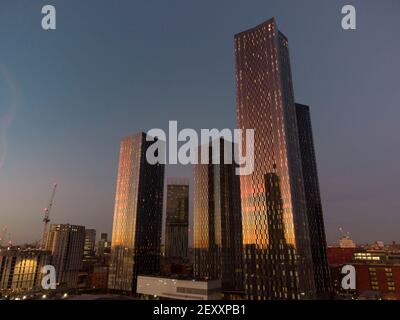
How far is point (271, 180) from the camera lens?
105 meters

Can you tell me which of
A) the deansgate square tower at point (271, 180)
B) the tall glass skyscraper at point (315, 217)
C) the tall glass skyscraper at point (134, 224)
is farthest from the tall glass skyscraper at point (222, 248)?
the deansgate square tower at point (271, 180)

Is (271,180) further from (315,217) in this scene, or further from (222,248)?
Answer: (222,248)

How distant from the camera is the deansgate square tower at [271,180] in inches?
3750

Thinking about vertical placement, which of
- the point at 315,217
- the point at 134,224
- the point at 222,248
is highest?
the point at 315,217

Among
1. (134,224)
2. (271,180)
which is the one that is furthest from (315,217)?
(134,224)

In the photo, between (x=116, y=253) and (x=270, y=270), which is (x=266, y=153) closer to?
(x=270, y=270)

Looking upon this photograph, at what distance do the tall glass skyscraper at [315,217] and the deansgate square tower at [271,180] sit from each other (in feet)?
199

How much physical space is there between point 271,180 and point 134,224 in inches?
4290

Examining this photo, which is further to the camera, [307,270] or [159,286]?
[159,286]

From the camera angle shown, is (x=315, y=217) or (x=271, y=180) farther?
(x=315, y=217)
